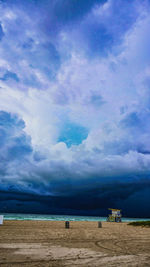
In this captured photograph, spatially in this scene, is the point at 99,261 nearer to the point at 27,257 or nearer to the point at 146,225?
the point at 27,257

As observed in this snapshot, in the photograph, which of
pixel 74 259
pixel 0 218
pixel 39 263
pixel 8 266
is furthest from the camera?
pixel 0 218

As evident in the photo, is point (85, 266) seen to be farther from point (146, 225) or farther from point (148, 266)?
point (146, 225)

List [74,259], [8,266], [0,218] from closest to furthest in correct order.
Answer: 1. [8,266]
2. [74,259]
3. [0,218]

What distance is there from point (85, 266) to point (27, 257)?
2170mm

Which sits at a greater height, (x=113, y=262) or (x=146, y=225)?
(x=113, y=262)

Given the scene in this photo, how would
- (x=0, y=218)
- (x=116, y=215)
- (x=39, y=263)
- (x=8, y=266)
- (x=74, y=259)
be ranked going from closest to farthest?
(x=8, y=266) → (x=39, y=263) → (x=74, y=259) → (x=0, y=218) → (x=116, y=215)

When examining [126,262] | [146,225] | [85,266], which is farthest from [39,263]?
[146,225]

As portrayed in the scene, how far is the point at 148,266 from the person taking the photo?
5285 mm

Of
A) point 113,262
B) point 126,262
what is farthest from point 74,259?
point 126,262

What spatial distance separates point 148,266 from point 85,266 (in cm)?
173

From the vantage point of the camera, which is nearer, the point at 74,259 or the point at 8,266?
the point at 8,266

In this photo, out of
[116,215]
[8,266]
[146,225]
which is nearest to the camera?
[8,266]

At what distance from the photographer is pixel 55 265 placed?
539 cm

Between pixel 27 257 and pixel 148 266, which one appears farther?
pixel 27 257
